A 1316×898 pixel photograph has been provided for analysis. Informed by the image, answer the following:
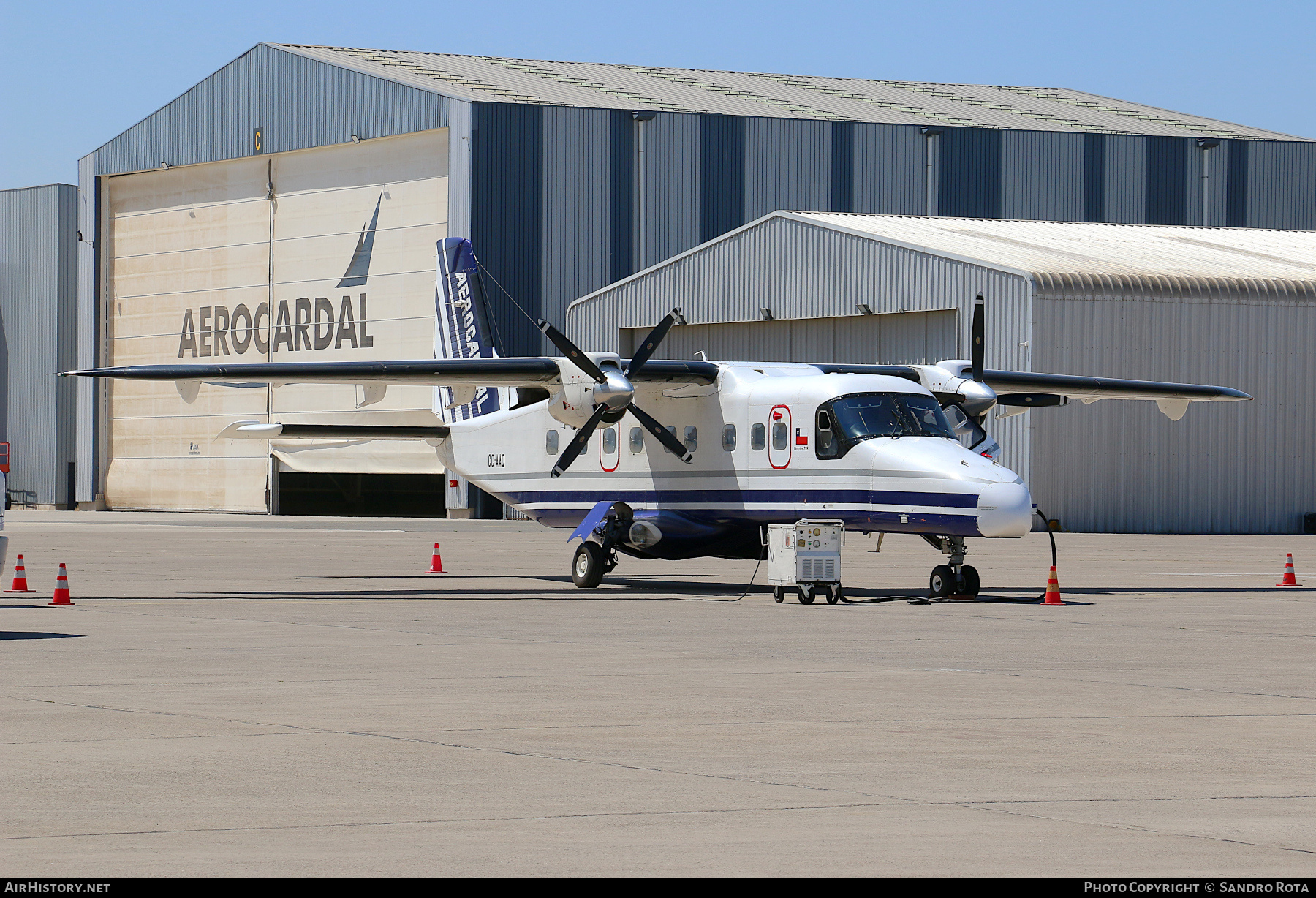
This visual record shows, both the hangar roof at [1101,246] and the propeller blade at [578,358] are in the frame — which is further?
the hangar roof at [1101,246]

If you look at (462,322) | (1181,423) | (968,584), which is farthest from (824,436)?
(1181,423)

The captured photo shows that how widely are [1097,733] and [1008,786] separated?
6.93 ft

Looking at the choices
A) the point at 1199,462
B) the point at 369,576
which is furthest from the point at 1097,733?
the point at 1199,462

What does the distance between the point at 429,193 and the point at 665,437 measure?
36.0m

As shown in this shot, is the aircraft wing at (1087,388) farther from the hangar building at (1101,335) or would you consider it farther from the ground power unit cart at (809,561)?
the hangar building at (1101,335)

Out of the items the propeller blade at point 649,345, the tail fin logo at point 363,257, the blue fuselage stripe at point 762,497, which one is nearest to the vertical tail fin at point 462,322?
the blue fuselage stripe at point 762,497

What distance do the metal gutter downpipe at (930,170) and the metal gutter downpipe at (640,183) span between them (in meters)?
10.2

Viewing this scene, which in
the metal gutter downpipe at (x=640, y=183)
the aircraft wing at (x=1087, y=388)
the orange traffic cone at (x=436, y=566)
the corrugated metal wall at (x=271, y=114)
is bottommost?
the orange traffic cone at (x=436, y=566)

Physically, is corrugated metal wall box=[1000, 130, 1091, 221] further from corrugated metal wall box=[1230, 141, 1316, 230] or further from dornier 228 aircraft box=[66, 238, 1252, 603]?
dornier 228 aircraft box=[66, 238, 1252, 603]

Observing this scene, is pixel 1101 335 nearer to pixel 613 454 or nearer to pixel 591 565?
pixel 613 454

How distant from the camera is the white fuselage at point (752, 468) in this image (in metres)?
21.7

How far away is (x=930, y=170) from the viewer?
62375mm

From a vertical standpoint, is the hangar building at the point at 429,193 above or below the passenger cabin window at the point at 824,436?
above

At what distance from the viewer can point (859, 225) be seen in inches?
2109
